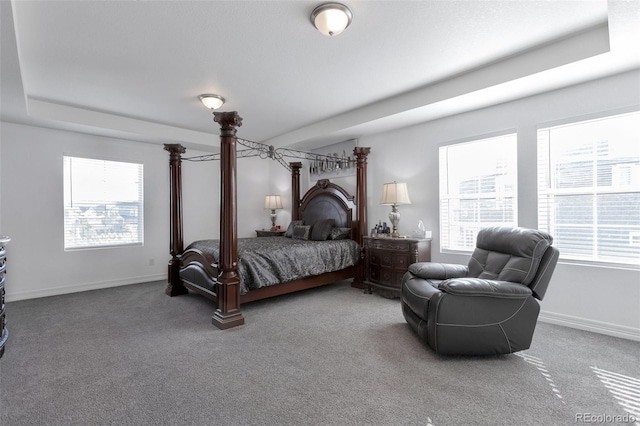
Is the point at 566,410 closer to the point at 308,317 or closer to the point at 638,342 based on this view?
the point at 638,342

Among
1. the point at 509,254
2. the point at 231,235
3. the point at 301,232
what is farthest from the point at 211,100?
the point at 509,254

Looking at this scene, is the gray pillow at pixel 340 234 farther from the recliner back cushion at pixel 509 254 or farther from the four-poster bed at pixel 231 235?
the recliner back cushion at pixel 509 254

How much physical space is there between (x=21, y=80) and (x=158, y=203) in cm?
284

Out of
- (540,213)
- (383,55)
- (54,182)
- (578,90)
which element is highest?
(383,55)

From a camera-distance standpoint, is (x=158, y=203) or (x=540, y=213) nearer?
(x=540, y=213)

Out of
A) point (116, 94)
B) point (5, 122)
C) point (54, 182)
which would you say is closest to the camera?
point (116, 94)

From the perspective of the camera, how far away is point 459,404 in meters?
1.88

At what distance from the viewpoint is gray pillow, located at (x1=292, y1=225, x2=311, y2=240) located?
16.8ft

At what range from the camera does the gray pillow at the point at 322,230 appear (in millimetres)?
4902

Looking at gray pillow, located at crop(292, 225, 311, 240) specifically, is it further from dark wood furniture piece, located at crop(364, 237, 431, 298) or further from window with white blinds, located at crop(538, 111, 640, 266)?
window with white blinds, located at crop(538, 111, 640, 266)

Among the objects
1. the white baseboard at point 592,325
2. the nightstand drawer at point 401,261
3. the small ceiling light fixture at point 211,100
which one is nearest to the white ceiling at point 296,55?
the small ceiling light fixture at point 211,100

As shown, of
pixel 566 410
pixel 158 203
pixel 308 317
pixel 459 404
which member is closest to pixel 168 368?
pixel 308 317

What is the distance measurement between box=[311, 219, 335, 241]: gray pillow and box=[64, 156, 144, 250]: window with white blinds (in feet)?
10.2

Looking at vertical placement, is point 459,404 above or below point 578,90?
below
